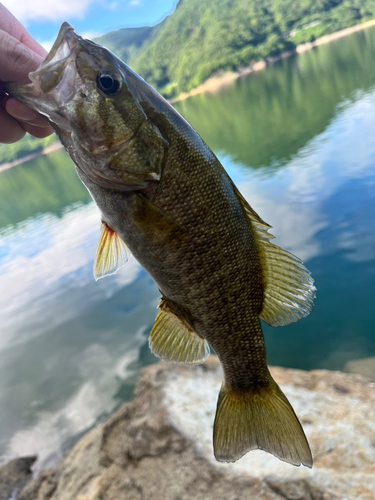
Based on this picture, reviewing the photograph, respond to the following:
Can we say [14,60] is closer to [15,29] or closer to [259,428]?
[15,29]

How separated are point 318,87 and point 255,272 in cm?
3783

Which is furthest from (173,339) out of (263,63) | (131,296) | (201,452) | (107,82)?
(263,63)

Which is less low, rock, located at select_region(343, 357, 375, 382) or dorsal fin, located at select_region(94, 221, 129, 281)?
dorsal fin, located at select_region(94, 221, 129, 281)

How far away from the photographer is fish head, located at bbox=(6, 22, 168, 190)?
5.90 feet

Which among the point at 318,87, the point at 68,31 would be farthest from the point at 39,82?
the point at 318,87

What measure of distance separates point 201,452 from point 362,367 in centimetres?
397

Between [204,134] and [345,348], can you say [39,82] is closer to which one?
[345,348]

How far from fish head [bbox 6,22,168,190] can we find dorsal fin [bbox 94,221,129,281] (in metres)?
0.44

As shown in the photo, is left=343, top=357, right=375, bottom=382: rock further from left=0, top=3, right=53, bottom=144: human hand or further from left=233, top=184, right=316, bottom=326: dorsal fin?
left=0, top=3, right=53, bottom=144: human hand

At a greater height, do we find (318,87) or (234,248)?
(234,248)

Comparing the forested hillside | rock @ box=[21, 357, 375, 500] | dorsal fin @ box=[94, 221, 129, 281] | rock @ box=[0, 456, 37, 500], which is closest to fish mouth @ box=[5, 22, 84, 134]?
dorsal fin @ box=[94, 221, 129, 281]

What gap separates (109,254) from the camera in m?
2.24

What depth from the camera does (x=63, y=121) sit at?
1.83 metres

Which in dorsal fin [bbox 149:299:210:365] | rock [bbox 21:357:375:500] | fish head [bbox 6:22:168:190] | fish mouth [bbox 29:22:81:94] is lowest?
rock [bbox 21:357:375:500]
